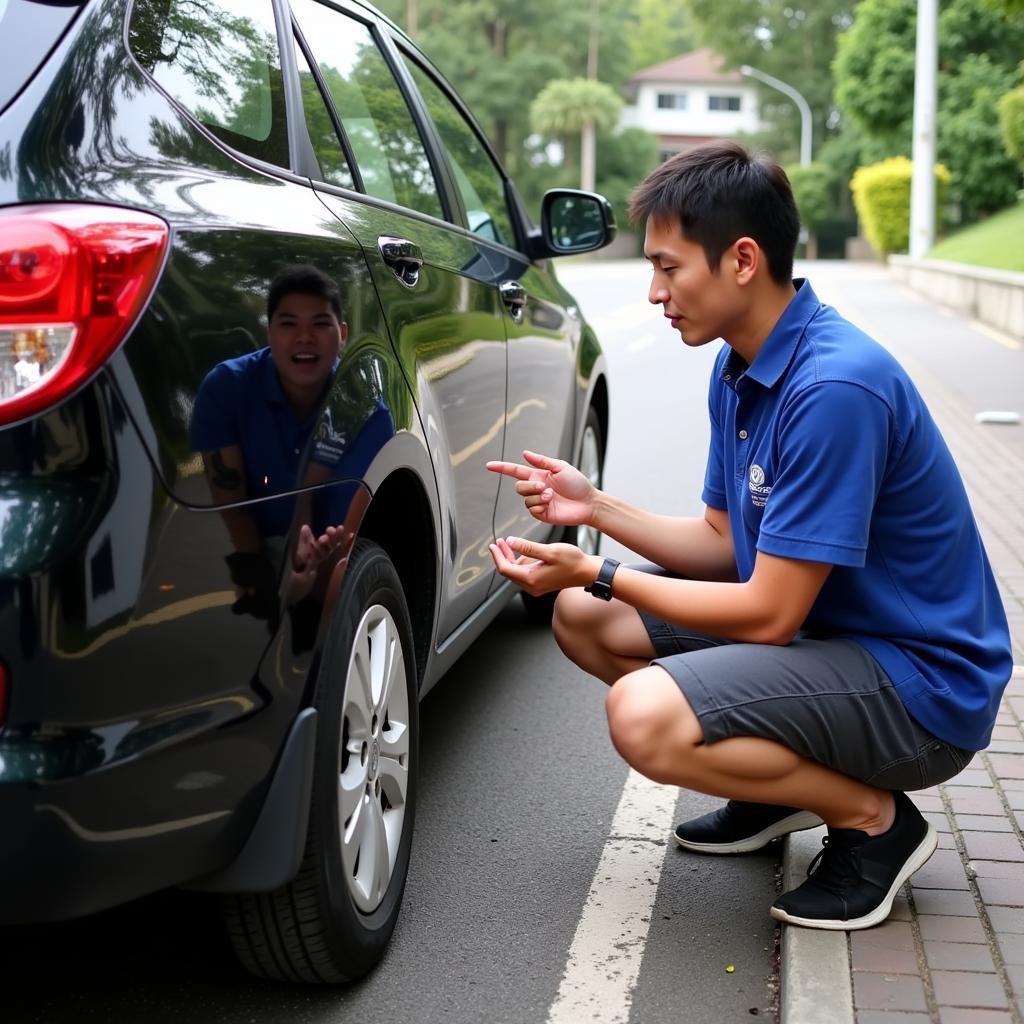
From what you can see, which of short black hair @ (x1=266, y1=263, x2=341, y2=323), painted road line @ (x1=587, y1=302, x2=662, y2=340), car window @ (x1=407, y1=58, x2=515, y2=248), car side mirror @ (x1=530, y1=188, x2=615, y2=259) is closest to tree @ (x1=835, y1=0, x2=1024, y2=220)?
painted road line @ (x1=587, y1=302, x2=662, y2=340)

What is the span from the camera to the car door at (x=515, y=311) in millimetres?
3832

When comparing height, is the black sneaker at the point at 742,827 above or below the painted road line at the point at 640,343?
above

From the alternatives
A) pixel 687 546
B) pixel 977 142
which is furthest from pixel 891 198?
pixel 687 546

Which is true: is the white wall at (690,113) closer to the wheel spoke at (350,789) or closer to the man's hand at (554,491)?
the man's hand at (554,491)

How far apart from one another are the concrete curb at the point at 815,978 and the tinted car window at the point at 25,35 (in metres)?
1.84

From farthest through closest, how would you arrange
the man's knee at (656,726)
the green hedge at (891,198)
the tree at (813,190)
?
the tree at (813,190)
the green hedge at (891,198)
the man's knee at (656,726)

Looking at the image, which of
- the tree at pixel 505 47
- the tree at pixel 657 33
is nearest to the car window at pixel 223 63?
the tree at pixel 505 47

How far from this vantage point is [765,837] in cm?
319

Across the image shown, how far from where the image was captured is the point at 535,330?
414cm

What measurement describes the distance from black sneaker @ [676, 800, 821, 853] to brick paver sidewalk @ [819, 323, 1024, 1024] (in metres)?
0.29

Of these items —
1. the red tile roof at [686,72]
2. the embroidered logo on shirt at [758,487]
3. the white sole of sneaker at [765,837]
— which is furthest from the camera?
the red tile roof at [686,72]

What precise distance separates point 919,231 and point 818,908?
92.7ft

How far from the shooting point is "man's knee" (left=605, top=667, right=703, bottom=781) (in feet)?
8.82

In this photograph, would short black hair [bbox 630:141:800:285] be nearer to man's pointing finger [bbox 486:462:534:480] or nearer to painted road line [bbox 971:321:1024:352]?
man's pointing finger [bbox 486:462:534:480]
